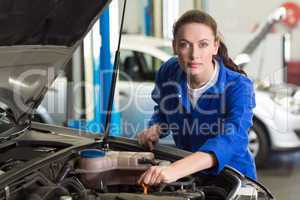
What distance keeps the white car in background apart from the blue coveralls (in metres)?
2.46

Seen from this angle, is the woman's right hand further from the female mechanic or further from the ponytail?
the ponytail

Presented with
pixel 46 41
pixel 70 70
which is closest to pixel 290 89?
pixel 70 70

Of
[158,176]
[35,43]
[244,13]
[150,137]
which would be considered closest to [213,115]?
[150,137]

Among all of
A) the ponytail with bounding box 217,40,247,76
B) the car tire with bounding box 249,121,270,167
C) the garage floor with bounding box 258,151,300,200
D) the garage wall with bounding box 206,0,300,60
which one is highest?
the garage wall with bounding box 206,0,300,60

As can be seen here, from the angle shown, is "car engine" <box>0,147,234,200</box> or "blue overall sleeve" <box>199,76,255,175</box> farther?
"blue overall sleeve" <box>199,76,255,175</box>

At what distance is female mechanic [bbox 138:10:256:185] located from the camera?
6.70ft

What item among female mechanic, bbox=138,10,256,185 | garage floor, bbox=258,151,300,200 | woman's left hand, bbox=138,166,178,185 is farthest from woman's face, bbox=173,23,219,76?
garage floor, bbox=258,151,300,200

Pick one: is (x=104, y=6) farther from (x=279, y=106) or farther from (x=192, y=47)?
(x=279, y=106)

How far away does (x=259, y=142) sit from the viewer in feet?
16.9

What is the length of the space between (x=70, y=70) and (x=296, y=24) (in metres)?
4.18

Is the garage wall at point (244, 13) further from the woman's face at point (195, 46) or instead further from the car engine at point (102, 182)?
the car engine at point (102, 182)

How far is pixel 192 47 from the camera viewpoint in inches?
84.0

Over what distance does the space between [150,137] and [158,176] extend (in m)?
0.51

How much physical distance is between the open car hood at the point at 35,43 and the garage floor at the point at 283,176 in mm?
2760
